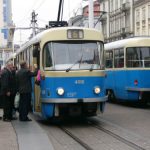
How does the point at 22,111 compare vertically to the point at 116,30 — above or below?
below

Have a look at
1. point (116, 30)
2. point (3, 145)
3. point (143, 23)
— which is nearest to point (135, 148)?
point (3, 145)

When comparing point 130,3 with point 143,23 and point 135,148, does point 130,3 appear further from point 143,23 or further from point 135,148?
point 135,148

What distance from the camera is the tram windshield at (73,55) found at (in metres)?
13.9

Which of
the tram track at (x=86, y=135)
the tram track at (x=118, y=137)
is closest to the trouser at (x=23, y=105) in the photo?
the tram track at (x=86, y=135)

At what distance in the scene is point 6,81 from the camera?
1429 cm

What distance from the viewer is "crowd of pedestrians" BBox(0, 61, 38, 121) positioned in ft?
47.2

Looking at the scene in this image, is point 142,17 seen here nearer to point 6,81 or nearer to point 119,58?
point 119,58

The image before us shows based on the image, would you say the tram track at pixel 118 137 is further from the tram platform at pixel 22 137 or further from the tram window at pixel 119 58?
the tram window at pixel 119 58

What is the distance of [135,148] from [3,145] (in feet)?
9.07

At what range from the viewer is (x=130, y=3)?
257 ft

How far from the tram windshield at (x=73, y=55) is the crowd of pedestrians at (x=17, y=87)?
815 millimetres

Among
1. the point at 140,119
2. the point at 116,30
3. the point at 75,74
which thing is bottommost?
the point at 140,119

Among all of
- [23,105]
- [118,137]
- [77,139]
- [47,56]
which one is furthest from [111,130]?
[23,105]

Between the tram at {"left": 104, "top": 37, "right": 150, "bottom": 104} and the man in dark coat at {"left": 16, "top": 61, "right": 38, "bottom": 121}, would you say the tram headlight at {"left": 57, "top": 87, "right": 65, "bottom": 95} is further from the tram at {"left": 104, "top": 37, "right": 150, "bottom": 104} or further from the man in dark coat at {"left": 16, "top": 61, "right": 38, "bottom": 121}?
the tram at {"left": 104, "top": 37, "right": 150, "bottom": 104}
